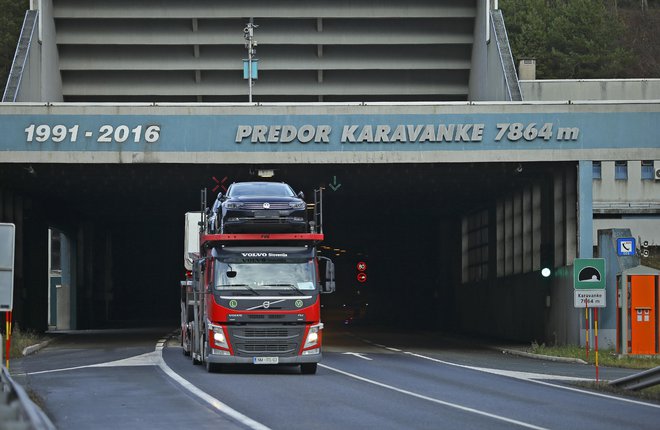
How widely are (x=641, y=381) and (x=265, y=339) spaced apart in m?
7.95

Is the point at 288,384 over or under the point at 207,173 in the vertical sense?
under

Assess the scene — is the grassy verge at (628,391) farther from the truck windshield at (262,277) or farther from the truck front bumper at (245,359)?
the truck windshield at (262,277)

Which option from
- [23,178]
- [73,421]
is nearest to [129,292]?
[23,178]

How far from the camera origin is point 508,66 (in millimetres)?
51562

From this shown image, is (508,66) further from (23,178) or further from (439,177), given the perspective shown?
(23,178)

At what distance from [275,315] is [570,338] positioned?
58.6ft

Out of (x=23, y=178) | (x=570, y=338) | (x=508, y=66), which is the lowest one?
(x=570, y=338)

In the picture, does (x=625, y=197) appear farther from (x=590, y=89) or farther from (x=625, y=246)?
(x=625, y=246)

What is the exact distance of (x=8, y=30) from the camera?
88750 millimetres

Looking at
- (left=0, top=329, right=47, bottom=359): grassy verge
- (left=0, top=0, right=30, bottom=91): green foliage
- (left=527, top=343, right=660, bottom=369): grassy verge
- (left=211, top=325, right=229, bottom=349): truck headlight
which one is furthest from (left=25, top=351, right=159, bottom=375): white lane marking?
(left=0, top=0, right=30, bottom=91): green foliage

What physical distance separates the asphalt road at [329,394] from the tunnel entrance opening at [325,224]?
936cm

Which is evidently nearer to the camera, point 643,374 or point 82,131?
point 643,374

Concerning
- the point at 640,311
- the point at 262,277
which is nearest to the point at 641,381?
the point at 262,277

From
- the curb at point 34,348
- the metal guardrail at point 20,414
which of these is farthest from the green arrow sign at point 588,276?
the metal guardrail at point 20,414
